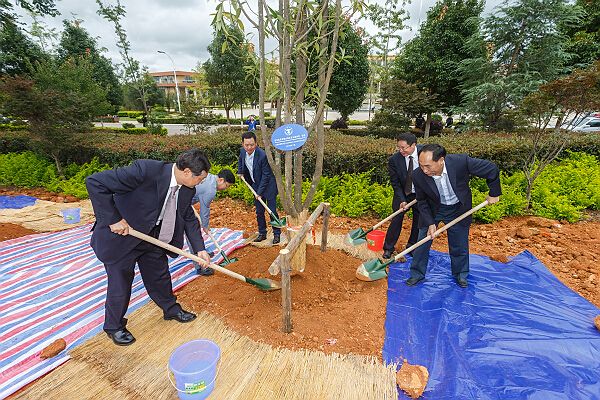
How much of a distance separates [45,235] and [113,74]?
2865 cm

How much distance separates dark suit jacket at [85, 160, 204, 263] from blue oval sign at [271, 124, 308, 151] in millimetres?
903

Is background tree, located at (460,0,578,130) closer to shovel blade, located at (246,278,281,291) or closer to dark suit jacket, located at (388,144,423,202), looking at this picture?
dark suit jacket, located at (388,144,423,202)

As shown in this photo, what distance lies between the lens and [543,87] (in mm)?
4684

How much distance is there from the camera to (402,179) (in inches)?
147

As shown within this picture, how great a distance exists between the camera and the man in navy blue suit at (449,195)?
9.50ft

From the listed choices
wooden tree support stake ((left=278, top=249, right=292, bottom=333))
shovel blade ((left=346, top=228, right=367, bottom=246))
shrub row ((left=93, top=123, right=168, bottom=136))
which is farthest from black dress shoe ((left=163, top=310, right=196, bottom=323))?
shrub row ((left=93, top=123, right=168, bottom=136))

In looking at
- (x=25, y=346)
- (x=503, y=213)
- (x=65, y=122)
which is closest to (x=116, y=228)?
(x=25, y=346)

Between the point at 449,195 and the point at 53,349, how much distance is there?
3.78m

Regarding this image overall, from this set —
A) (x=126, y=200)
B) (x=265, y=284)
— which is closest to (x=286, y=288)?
(x=265, y=284)

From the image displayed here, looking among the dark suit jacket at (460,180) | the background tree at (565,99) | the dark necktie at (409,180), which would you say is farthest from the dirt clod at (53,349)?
the background tree at (565,99)

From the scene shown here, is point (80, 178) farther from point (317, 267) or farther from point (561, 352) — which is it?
point (561, 352)

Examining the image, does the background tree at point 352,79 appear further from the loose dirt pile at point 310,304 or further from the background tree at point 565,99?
the loose dirt pile at point 310,304

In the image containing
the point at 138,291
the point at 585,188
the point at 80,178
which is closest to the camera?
the point at 138,291

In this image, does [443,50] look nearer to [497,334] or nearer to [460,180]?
[460,180]
